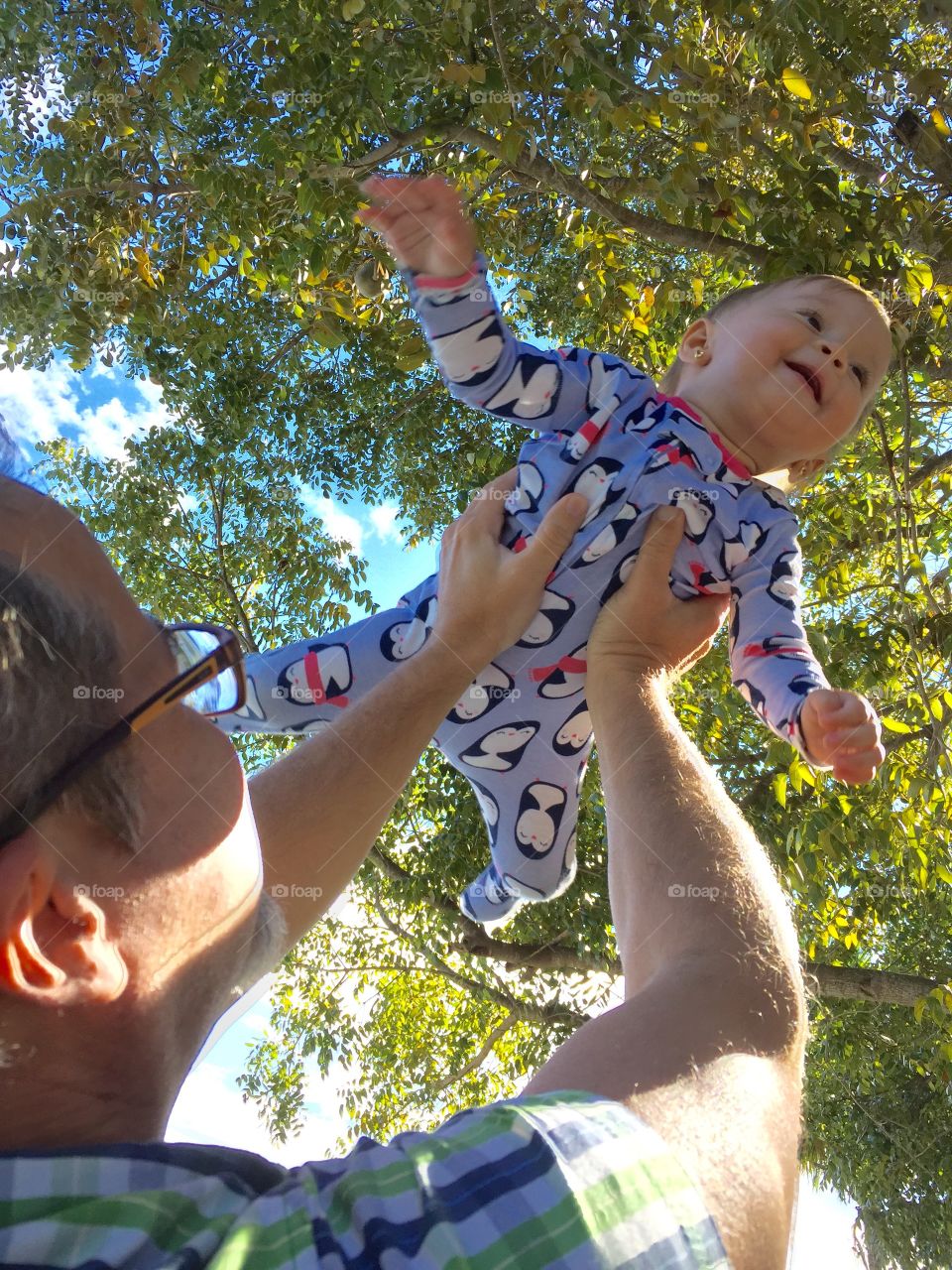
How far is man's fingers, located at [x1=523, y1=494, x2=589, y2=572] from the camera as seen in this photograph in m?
2.25

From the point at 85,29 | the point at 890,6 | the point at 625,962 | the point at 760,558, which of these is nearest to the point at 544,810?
the point at 760,558

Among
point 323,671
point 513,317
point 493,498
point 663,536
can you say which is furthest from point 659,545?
point 513,317

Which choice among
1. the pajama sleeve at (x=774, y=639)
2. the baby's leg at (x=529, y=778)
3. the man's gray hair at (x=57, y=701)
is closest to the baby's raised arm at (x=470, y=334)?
the pajama sleeve at (x=774, y=639)

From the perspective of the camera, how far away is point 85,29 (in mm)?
4656

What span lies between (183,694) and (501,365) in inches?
62.1

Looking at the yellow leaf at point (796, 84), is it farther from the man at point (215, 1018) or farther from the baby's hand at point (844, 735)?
the man at point (215, 1018)

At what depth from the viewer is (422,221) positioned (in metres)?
2.10

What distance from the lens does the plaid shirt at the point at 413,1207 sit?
26.7 inches

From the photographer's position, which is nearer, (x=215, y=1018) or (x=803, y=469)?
(x=215, y=1018)

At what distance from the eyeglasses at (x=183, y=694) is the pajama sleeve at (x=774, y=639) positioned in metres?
1.26

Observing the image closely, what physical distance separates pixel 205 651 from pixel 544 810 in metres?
1.65

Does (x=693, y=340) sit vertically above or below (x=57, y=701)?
above

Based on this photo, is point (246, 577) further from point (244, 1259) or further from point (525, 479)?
point (244, 1259)

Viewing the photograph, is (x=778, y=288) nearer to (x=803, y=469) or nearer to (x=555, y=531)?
(x=803, y=469)
